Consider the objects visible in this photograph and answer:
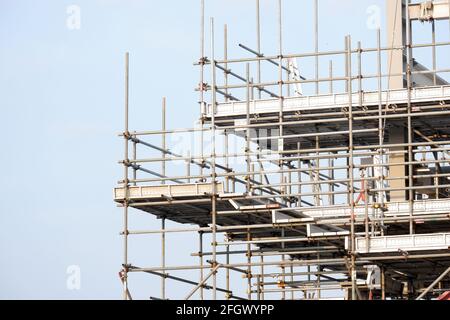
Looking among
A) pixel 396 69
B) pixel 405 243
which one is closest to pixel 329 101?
pixel 396 69

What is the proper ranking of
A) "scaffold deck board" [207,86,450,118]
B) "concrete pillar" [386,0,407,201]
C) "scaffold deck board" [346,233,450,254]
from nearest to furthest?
"scaffold deck board" [346,233,450,254], "scaffold deck board" [207,86,450,118], "concrete pillar" [386,0,407,201]

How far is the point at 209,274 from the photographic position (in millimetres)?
A: 45906

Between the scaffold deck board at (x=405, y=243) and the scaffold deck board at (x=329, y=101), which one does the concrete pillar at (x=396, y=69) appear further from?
the scaffold deck board at (x=405, y=243)

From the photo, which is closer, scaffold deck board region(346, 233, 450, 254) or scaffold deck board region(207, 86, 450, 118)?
scaffold deck board region(346, 233, 450, 254)

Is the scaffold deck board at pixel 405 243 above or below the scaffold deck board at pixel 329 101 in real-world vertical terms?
below

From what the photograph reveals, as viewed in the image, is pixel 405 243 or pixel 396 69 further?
pixel 396 69

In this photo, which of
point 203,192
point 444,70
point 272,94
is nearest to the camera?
point 203,192

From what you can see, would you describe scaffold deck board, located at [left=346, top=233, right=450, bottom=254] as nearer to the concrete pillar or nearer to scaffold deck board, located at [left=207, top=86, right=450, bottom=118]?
the concrete pillar

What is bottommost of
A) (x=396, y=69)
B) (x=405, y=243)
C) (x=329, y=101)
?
(x=405, y=243)

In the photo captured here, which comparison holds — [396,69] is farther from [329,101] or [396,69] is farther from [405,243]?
[405,243]

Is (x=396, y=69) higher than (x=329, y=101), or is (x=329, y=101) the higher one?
(x=396, y=69)
